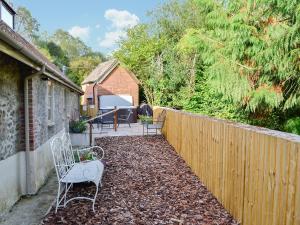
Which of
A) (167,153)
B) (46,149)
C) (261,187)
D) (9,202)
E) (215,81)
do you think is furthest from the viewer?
(167,153)

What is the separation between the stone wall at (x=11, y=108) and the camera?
4945 millimetres

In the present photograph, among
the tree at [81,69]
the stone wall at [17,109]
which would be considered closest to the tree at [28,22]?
the tree at [81,69]

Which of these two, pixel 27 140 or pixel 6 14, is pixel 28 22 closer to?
pixel 6 14

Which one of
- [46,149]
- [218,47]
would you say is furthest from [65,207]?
[218,47]

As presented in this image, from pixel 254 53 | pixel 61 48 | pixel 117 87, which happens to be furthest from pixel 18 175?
pixel 61 48

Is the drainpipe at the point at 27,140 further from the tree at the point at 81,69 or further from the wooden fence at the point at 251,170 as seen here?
the tree at the point at 81,69

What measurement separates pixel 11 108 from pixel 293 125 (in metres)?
7.40

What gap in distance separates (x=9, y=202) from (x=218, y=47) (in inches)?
273

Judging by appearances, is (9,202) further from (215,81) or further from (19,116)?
(215,81)

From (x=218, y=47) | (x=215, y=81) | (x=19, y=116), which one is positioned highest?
(x=218, y=47)

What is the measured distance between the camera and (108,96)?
79.1 ft

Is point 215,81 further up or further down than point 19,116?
further up

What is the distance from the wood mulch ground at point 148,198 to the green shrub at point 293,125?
3.25m

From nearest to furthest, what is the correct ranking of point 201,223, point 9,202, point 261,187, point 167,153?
point 261,187
point 201,223
point 9,202
point 167,153
